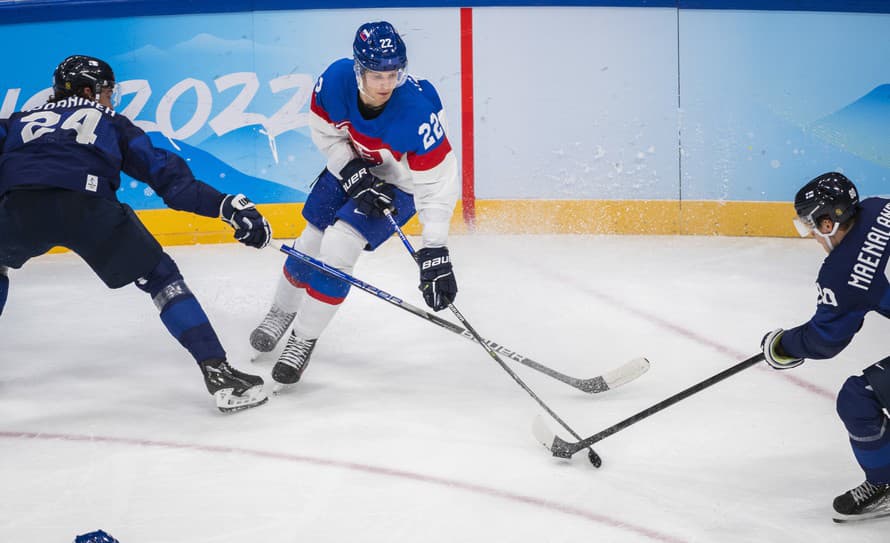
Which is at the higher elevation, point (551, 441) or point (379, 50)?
point (379, 50)

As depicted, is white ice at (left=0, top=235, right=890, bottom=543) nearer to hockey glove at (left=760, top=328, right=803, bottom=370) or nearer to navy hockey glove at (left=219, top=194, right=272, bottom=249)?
hockey glove at (left=760, top=328, right=803, bottom=370)

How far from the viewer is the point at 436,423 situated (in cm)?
296

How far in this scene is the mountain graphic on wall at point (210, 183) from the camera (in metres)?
5.29

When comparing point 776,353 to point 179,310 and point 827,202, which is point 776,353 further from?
point 179,310

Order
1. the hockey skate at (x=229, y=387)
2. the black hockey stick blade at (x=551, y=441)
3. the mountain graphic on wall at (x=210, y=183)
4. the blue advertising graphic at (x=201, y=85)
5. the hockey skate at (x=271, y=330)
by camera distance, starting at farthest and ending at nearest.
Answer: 1. the mountain graphic on wall at (x=210, y=183)
2. the blue advertising graphic at (x=201, y=85)
3. the hockey skate at (x=271, y=330)
4. the hockey skate at (x=229, y=387)
5. the black hockey stick blade at (x=551, y=441)

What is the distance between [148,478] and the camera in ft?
8.42

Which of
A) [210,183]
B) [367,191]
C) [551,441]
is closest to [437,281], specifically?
[367,191]

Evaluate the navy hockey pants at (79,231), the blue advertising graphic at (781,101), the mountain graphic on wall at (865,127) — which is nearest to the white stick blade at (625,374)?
the navy hockey pants at (79,231)

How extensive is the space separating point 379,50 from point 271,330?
1.14 meters

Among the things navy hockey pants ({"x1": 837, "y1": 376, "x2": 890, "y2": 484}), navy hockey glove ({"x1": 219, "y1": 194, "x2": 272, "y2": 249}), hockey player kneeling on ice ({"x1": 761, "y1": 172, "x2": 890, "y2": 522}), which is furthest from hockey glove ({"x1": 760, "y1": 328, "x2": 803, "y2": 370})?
navy hockey glove ({"x1": 219, "y1": 194, "x2": 272, "y2": 249})

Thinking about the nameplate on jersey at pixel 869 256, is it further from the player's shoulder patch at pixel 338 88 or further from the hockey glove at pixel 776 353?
the player's shoulder patch at pixel 338 88

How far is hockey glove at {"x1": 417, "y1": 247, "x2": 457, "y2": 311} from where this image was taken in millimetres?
3014

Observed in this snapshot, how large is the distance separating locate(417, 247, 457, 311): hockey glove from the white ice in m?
0.33

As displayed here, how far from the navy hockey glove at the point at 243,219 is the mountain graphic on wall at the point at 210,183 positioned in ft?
7.57
